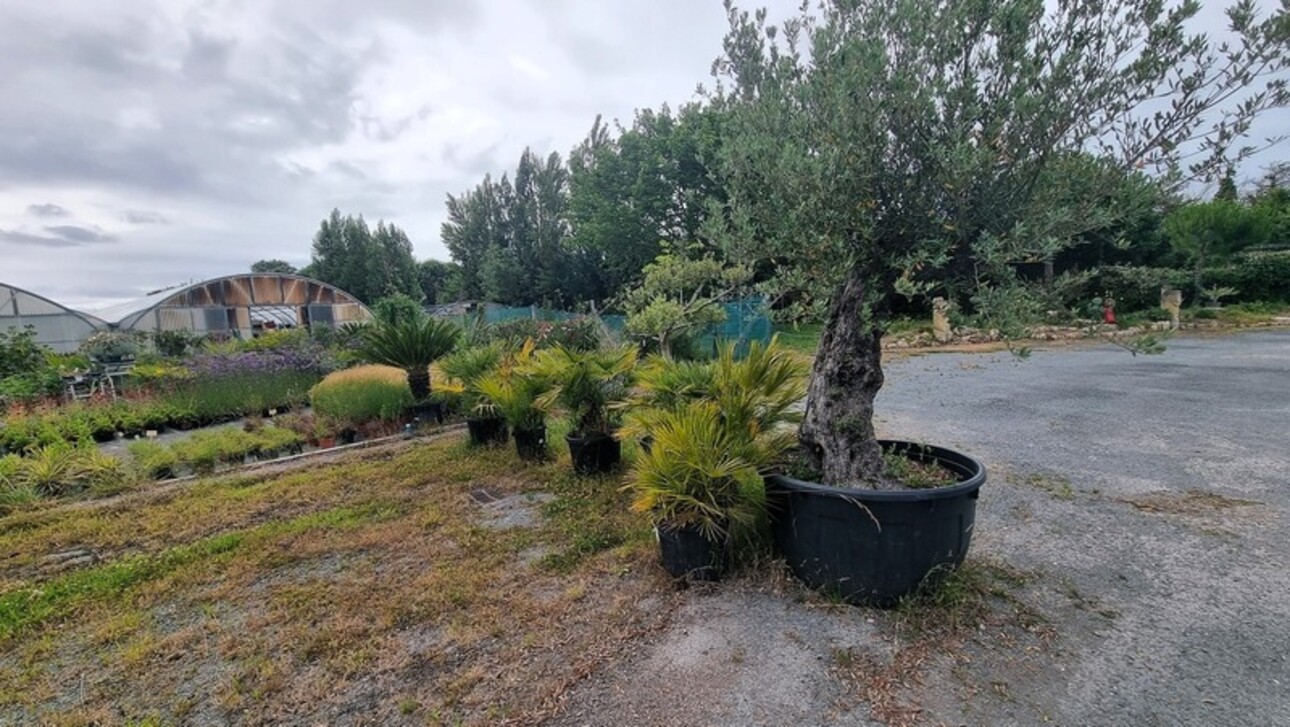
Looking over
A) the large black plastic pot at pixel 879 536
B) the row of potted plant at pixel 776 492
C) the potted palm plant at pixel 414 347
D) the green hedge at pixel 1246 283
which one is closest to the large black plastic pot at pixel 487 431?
the potted palm plant at pixel 414 347

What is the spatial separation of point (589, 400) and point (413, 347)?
11.4ft

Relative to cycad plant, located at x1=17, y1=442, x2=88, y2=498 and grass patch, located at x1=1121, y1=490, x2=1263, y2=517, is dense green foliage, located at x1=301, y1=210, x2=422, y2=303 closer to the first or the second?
cycad plant, located at x1=17, y1=442, x2=88, y2=498

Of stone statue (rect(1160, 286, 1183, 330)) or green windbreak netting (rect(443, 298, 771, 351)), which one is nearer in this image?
green windbreak netting (rect(443, 298, 771, 351))

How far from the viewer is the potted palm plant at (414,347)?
6.59m

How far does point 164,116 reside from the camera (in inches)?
278

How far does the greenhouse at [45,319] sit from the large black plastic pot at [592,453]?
18.3m

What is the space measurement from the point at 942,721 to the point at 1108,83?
7.90ft

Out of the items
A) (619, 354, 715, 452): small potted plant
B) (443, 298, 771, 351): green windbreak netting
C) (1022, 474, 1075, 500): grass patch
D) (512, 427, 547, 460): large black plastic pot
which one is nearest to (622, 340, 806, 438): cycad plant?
(619, 354, 715, 452): small potted plant

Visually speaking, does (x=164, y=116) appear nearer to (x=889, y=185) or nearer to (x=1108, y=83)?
(x=889, y=185)

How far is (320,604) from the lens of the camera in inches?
100

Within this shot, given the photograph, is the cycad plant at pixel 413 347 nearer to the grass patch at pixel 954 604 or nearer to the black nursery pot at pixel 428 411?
the black nursery pot at pixel 428 411

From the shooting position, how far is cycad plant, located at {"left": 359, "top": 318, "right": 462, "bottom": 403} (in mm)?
6594

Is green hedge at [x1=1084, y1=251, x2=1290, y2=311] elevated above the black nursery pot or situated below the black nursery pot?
above

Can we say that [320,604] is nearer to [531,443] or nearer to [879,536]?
[531,443]
